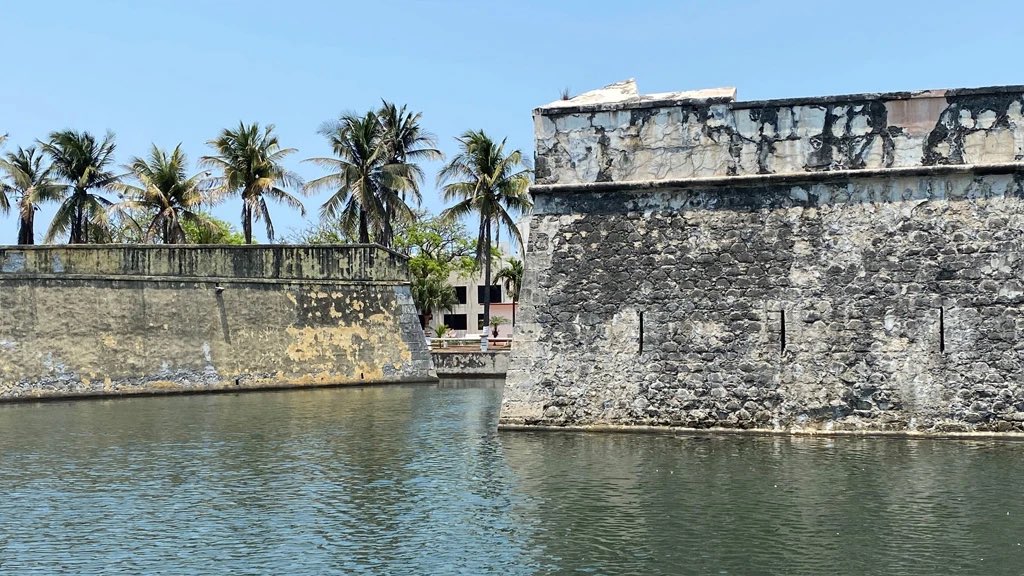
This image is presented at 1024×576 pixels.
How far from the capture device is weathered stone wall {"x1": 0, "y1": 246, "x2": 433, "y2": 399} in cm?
2270

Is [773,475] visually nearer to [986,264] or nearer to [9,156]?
[986,264]

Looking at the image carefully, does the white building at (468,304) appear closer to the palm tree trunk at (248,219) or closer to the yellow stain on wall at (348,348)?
the palm tree trunk at (248,219)

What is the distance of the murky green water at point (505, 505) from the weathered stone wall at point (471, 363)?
15.4 metres

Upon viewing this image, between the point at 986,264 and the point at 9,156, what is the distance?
29.8 meters

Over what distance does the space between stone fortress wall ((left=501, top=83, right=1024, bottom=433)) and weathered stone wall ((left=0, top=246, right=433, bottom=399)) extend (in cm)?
1292

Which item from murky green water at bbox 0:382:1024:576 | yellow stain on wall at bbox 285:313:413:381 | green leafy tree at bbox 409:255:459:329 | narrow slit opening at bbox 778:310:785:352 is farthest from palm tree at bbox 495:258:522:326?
narrow slit opening at bbox 778:310:785:352

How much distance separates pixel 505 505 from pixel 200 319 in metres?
16.8

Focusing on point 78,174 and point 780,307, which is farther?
point 78,174

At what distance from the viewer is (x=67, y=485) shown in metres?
11.2

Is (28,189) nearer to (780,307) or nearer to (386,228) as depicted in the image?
(386,228)

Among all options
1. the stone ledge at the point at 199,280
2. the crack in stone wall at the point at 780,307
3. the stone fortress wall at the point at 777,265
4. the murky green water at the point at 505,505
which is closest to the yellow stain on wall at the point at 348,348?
the stone ledge at the point at 199,280

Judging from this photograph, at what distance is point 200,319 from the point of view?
24.9 metres

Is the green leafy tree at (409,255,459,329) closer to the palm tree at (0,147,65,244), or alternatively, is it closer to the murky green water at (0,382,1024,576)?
the palm tree at (0,147,65,244)

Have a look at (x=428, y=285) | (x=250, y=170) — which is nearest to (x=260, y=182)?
(x=250, y=170)
